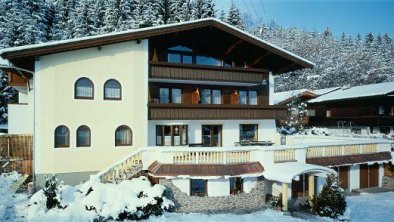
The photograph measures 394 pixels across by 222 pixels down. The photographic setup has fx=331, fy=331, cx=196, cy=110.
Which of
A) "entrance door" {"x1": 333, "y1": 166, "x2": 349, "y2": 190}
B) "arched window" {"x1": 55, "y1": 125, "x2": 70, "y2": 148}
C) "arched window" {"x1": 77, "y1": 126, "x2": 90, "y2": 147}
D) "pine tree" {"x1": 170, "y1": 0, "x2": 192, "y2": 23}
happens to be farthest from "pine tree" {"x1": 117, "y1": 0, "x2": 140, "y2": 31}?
"entrance door" {"x1": 333, "y1": 166, "x2": 349, "y2": 190}

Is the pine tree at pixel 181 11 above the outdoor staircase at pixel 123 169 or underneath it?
above

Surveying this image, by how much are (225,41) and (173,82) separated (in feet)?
18.4

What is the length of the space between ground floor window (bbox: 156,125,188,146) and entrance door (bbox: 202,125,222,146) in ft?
6.02

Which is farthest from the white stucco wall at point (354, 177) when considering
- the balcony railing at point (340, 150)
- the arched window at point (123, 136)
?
the arched window at point (123, 136)

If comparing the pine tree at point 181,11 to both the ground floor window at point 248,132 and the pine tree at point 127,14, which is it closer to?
the pine tree at point 127,14

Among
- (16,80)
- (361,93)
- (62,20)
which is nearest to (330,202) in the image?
(16,80)

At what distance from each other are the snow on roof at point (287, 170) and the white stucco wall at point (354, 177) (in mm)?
5910

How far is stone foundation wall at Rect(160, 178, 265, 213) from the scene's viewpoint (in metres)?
18.8

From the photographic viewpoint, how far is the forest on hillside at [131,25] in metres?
50.8

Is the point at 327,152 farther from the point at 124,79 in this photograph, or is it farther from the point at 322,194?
the point at 124,79

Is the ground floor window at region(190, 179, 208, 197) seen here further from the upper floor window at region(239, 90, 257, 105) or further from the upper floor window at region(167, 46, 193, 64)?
the upper floor window at region(239, 90, 257, 105)

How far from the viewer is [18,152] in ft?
70.9

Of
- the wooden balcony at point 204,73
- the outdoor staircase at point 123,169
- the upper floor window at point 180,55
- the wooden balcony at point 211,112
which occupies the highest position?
the upper floor window at point 180,55

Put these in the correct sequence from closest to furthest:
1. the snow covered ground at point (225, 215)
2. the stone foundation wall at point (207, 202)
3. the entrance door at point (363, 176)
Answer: the snow covered ground at point (225, 215) < the stone foundation wall at point (207, 202) < the entrance door at point (363, 176)
